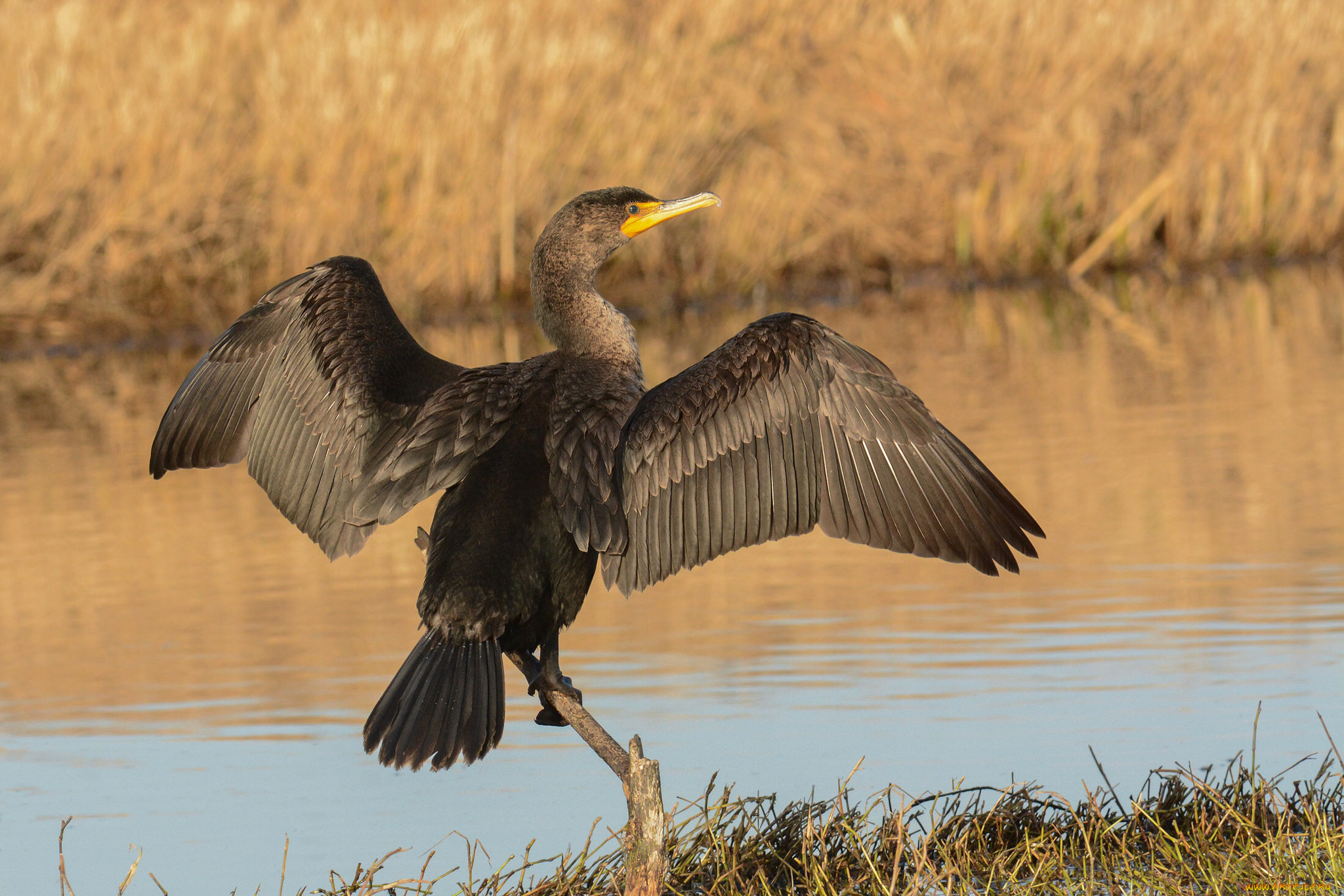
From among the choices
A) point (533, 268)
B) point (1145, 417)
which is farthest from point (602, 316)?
point (1145, 417)

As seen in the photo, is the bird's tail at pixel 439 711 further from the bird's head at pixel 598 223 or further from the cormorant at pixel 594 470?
the bird's head at pixel 598 223

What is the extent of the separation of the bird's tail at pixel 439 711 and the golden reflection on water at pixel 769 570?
148cm

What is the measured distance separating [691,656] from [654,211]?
4.99ft

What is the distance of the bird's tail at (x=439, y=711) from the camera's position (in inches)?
147

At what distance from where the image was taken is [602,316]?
456 cm

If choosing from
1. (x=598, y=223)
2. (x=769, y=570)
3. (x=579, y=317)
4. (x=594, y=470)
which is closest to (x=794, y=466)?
(x=594, y=470)

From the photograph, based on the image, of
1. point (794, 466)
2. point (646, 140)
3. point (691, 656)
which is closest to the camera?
point (794, 466)

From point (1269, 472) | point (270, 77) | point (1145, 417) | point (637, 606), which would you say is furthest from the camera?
point (270, 77)

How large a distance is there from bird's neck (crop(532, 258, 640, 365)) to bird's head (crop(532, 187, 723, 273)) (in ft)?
0.10

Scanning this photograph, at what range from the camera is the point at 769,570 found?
7.16 m

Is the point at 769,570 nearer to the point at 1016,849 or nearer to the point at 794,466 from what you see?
the point at 794,466

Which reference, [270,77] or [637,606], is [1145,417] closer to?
[637,606]

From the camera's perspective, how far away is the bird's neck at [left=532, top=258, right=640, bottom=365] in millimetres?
4543

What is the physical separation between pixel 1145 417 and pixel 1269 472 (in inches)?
63.1
